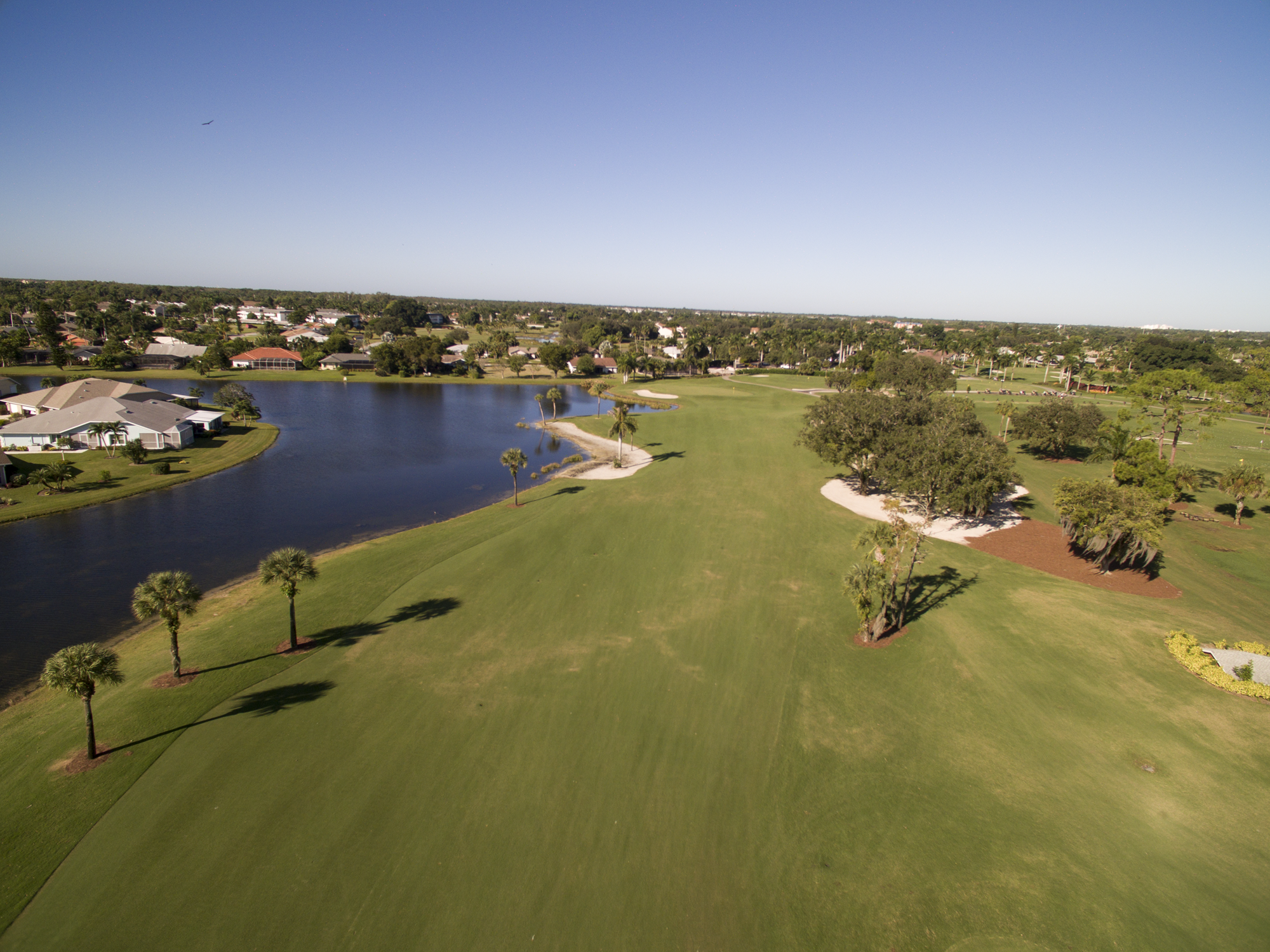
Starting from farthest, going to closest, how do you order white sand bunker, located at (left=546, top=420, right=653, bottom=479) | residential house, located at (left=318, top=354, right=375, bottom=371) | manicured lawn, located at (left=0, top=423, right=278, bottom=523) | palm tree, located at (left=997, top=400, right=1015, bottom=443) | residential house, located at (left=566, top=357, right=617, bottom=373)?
residential house, located at (left=566, top=357, right=617, bottom=373) < residential house, located at (left=318, top=354, right=375, bottom=371) < palm tree, located at (left=997, top=400, right=1015, bottom=443) < white sand bunker, located at (left=546, top=420, right=653, bottom=479) < manicured lawn, located at (left=0, top=423, right=278, bottom=523)

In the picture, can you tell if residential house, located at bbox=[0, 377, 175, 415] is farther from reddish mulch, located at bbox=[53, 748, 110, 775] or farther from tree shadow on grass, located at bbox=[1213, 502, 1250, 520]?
tree shadow on grass, located at bbox=[1213, 502, 1250, 520]

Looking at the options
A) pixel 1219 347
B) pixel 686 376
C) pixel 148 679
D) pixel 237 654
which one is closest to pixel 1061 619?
pixel 237 654

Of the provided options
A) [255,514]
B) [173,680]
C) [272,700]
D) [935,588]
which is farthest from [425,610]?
[935,588]

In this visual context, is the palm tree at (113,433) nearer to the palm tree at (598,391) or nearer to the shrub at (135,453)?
the shrub at (135,453)

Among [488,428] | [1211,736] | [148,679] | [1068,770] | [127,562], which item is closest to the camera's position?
[1068,770]

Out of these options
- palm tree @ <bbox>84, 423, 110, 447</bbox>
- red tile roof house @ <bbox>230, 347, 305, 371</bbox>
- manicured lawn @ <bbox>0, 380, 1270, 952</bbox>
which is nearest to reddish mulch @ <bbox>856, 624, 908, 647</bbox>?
manicured lawn @ <bbox>0, 380, 1270, 952</bbox>

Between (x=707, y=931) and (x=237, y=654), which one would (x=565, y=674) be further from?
(x=237, y=654)

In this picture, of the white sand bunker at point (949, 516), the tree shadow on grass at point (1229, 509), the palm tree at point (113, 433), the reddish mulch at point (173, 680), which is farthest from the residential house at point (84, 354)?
the tree shadow on grass at point (1229, 509)
